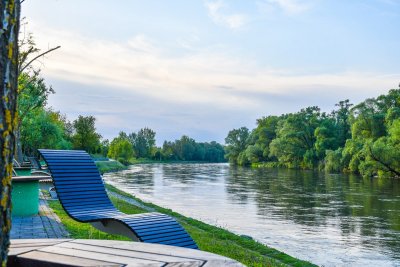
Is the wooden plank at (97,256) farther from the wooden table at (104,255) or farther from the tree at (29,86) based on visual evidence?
the tree at (29,86)

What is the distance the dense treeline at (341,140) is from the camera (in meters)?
46.5

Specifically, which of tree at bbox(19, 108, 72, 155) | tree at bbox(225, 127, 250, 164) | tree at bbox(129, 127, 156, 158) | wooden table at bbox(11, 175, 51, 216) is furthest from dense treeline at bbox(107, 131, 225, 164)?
wooden table at bbox(11, 175, 51, 216)

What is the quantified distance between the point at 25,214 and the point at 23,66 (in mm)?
11587

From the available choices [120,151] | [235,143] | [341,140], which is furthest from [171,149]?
[341,140]

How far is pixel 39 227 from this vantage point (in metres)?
8.29

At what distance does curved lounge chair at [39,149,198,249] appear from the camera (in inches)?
201

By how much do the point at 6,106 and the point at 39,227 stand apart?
7.10 meters

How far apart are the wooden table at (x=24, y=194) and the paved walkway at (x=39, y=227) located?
A: 252 mm

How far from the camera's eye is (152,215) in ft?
18.6

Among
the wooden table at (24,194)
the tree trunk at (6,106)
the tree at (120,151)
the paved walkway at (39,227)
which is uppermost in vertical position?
the tree at (120,151)

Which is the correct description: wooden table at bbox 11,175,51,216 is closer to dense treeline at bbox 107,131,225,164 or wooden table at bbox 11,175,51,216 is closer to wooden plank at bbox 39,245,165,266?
wooden plank at bbox 39,245,165,266

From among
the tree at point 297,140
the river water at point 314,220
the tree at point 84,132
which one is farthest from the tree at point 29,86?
the tree at point 297,140

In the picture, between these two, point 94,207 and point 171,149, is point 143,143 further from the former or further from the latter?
point 94,207

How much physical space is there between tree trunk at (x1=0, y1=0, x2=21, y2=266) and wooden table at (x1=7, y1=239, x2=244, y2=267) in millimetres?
680
